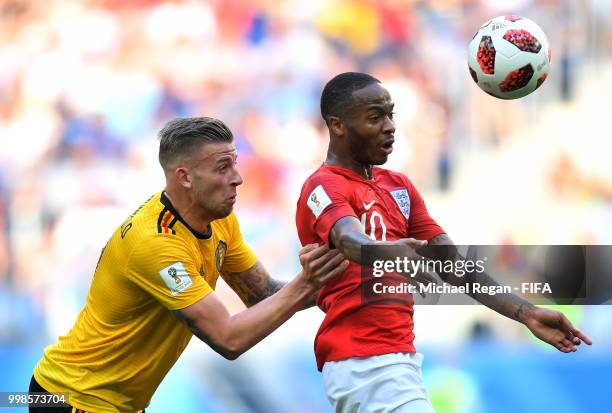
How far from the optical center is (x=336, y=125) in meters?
4.41

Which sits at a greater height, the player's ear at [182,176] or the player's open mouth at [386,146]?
the player's open mouth at [386,146]

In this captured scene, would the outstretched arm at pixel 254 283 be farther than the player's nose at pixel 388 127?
Yes

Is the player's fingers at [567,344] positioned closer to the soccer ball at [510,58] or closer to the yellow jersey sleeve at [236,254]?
the soccer ball at [510,58]

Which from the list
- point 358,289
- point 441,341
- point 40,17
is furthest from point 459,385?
point 40,17

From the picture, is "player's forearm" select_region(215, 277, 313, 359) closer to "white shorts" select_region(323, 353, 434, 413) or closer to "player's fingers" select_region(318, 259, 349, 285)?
"player's fingers" select_region(318, 259, 349, 285)

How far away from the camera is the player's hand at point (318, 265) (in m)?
3.79

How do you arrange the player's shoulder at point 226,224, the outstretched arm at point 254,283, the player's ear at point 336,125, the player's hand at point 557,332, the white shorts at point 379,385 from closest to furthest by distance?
the white shorts at point 379,385 < the player's hand at point 557,332 < the player's ear at point 336,125 < the player's shoulder at point 226,224 < the outstretched arm at point 254,283

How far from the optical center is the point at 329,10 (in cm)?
768

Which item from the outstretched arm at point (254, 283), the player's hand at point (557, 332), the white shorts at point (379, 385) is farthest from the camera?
the outstretched arm at point (254, 283)

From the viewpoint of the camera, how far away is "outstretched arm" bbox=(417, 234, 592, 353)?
13.6 ft

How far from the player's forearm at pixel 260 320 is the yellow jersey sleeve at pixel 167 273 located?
0.64 ft

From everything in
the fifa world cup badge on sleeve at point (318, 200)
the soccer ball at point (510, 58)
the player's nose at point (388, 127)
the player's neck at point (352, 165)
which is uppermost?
the soccer ball at point (510, 58)

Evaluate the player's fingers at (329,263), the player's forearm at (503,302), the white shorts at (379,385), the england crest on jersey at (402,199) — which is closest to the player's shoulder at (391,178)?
the england crest on jersey at (402,199)

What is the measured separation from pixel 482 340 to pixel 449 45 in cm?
220
